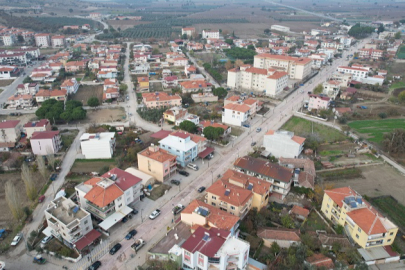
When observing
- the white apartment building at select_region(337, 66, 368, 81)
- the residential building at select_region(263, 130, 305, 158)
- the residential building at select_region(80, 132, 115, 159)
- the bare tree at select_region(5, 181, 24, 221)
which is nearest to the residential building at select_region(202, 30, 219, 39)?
the white apartment building at select_region(337, 66, 368, 81)

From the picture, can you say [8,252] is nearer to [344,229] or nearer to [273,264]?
[273,264]

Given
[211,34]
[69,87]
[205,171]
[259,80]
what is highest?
[211,34]

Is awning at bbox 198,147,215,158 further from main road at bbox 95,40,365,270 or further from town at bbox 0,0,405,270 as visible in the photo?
main road at bbox 95,40,365,270

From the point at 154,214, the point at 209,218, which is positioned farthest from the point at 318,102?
the point at 154,214

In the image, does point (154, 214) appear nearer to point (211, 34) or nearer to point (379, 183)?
point (379, 183)

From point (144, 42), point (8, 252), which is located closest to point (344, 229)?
point (8, 252)

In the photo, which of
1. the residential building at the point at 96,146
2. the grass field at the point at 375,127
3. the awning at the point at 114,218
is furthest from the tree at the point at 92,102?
the grass field at the point at 375,127

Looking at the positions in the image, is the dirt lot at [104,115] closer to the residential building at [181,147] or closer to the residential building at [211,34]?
the residential building at [181,147]
